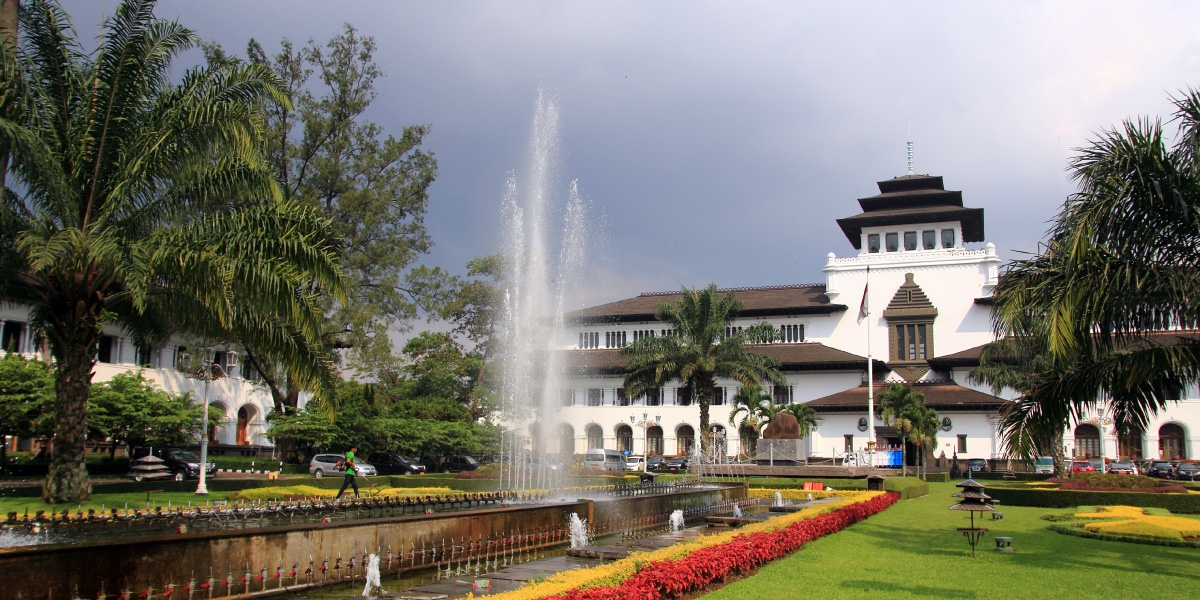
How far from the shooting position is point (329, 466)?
3647 centimetres

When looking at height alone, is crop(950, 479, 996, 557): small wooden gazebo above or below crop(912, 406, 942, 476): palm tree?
below

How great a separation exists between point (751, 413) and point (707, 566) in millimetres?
37562

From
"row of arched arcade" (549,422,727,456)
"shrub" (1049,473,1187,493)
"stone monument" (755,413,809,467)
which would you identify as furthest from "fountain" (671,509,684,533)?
"row of arched arcade" (549,422,727,456)

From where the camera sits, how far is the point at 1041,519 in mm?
20875

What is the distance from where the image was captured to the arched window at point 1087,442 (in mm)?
47312

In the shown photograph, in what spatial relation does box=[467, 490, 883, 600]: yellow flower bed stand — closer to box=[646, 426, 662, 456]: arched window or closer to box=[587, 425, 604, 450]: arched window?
box=[646, 426, 662, 456]: arched window

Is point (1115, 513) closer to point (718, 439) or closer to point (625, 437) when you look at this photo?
point (718, 439)

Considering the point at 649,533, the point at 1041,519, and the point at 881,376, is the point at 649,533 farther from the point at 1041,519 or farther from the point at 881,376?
the point at 881,376

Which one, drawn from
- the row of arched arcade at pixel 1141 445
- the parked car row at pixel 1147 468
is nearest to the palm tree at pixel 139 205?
the parked car row at pixel 1147 468

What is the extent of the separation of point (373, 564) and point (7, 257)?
10.8 metres

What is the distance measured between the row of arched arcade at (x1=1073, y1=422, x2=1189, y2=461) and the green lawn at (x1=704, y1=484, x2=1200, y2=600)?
1373 inches

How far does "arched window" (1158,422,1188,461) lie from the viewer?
152ft

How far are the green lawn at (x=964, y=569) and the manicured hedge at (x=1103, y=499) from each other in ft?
28.2

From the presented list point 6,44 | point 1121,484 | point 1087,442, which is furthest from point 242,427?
point 1087,442
